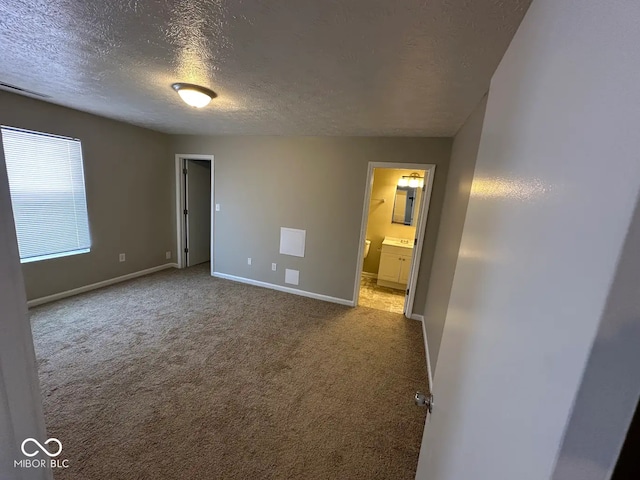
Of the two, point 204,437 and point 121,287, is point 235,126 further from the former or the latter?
point 204,437

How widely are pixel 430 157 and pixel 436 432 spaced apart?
9.85 feet

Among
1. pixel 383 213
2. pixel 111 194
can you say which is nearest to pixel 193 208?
pixel 111 194

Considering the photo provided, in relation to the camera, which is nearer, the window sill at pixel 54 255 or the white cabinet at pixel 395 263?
the window sill at pixel 54 255

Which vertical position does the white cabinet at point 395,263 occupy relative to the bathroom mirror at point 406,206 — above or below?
below

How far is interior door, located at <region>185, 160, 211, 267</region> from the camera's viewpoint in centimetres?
488

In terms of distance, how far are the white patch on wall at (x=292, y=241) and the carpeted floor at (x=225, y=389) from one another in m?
0.92

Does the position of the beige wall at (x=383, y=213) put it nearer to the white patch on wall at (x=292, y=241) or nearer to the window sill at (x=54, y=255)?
the white patch on wall at (x=292, y=241)

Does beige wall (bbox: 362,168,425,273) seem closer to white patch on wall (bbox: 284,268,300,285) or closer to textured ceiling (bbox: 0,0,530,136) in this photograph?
white patch on wall (bbox: 284,268,300,285)

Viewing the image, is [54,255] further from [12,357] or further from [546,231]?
[546,231]

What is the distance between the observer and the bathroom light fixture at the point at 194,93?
2082mm

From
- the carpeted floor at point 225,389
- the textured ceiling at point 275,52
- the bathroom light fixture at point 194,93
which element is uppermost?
the textured ceiling at point 275,52

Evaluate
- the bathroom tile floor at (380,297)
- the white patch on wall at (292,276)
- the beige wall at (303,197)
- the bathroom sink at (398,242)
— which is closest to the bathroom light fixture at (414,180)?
the bathroom sink at (398,242)

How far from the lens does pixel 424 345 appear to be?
9.80 ft

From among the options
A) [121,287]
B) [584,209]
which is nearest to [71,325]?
[121,287]
